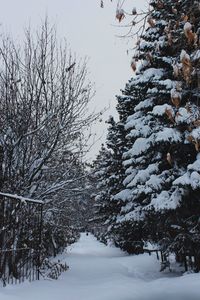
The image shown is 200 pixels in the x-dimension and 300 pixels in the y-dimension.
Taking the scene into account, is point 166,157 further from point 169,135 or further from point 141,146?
point 141,146

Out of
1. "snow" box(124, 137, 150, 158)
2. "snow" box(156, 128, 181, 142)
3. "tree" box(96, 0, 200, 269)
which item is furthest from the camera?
"snow" box(124, 137, 150, 158)

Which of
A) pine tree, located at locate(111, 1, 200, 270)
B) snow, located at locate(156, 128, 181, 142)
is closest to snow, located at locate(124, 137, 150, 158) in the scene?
pine tree, located at locate(111, 1, 200, 270)

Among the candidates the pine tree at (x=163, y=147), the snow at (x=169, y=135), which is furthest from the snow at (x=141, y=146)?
the snow at (x=169, y=135)

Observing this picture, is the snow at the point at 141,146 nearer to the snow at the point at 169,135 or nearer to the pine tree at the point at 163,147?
the pine tree at the point at 163,147

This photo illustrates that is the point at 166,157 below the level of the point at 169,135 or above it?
below

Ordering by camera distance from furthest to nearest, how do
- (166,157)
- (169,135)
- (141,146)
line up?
(141,146), (166,157), (169,135)

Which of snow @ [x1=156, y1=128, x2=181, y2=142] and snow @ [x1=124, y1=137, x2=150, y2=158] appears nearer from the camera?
snow @ [x1=156, y1=128, x2=181, y2=142]

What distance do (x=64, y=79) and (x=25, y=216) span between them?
5.26 meters

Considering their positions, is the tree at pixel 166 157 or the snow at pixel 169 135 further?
the snow at pixel 169 135

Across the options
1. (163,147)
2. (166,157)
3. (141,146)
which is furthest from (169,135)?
(141,146)

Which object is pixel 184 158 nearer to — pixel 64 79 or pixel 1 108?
pixel 64 79

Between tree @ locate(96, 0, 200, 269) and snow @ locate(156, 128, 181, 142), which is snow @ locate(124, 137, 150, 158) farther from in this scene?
snow @ locate(156, 128, 181, 142)

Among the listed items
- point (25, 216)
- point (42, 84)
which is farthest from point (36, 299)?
point (42, 84)

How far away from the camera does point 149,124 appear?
13508 mm
